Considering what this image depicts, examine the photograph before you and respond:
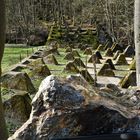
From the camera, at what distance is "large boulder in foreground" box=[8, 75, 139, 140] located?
5.96m

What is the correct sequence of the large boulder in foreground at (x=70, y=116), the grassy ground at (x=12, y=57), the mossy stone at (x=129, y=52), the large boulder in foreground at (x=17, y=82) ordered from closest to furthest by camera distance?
1. the large boulder in foreground at (x=70, y=116)
2. the large boulder in foreground at (x=17, y=82)
3. the grassy ground at (x=12, y=57)
4. the mossy stone at (x=129, y=52)

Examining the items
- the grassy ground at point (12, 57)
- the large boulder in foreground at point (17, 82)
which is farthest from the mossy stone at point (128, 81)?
the grassy ground at point (12, 57)

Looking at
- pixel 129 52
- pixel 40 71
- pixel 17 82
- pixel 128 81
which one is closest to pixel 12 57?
pixel 129 52

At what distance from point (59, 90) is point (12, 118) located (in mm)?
3629

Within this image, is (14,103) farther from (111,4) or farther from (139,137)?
(111,4)

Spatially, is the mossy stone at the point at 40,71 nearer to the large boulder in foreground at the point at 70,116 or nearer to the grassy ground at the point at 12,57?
the grassy ground at the point at 12,57

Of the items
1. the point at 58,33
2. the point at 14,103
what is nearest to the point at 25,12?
the point at 58,33

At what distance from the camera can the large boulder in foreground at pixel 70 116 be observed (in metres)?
5.96

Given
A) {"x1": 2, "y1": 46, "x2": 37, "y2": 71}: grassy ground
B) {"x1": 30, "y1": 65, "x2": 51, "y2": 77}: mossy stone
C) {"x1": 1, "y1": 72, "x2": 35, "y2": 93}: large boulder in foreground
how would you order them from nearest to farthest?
{"x1": 1, "y1": 72, "x2": 35, "y2": 93}: large boulder in foreground < {"x1": 30, "y1": 65, "x2": 51, "y2": 77}: mossy stone < {"x1": 2, "y1": 46, "x2": 37, "y2": 71}: grassy ground

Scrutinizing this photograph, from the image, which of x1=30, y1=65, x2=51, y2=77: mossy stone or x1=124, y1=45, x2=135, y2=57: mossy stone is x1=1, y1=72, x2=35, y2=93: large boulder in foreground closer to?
x1=30, y1=65, x2=51, y2=77: mossy stone

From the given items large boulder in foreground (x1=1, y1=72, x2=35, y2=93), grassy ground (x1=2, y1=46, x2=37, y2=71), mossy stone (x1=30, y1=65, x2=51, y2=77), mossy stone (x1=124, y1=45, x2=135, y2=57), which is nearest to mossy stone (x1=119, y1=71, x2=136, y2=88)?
mossy stone (x1=30, y1=65, x2=51, y2=77)

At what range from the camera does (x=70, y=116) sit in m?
5.97

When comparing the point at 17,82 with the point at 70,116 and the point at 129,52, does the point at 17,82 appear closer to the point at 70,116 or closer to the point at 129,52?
the point at 70,116

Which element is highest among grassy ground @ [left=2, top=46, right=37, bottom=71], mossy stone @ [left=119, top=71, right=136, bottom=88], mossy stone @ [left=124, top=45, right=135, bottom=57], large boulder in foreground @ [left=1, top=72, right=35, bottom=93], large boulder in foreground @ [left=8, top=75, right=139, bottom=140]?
large boulder in foreground @ [left=8, top=75, right=139, bottom=140]
